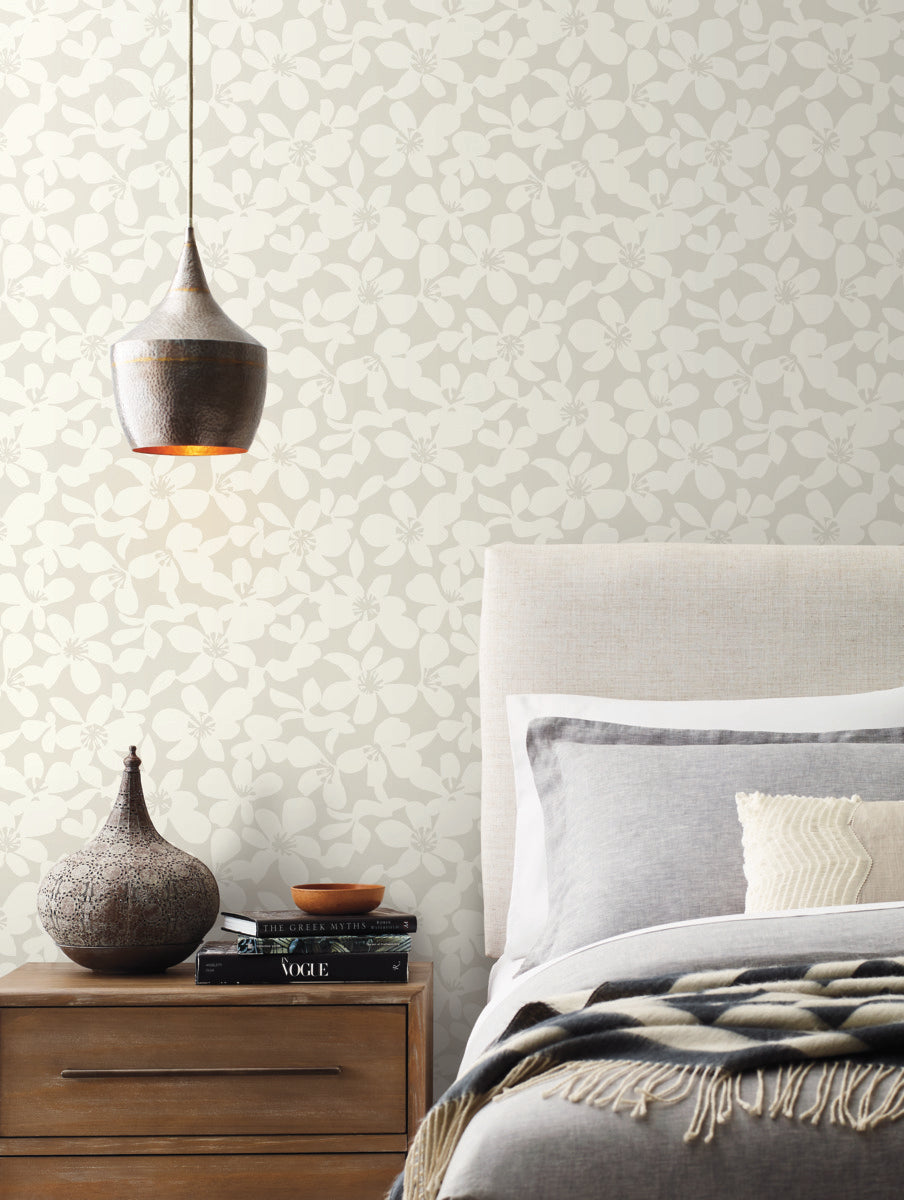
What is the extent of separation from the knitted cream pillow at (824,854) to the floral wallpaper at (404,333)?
0.82 meters

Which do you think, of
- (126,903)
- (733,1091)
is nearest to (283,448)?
(126,903)

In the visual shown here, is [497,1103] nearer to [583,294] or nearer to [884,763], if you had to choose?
[884,763]

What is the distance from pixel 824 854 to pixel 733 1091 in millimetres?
718

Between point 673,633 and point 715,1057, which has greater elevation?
point 673,633

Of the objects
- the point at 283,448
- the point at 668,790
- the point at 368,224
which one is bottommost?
the point at 668,790

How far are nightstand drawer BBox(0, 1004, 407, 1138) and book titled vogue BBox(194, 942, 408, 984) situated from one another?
0.06 metres

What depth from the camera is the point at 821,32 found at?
96.4 inches

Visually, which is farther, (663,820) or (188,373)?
(188,373)

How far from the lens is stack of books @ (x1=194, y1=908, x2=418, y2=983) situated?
77.8 inches

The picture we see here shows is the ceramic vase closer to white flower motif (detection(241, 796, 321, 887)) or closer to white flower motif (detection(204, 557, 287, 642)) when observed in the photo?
white flower motif (detection(241, 796, 321, 887))

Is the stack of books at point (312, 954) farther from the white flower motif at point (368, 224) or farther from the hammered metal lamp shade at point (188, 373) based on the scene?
the white flower motif at point (368, 224)

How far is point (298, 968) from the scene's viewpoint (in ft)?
6.49

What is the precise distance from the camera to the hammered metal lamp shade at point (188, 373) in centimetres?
203

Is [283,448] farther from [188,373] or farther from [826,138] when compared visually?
[826,138]
